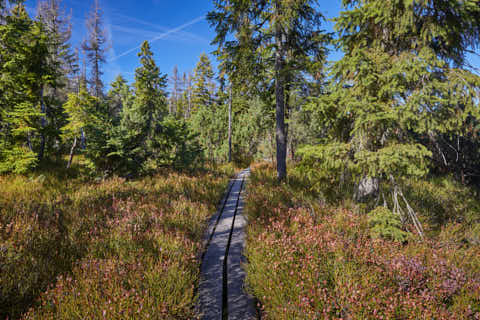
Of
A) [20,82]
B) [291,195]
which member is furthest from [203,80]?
[291,195]

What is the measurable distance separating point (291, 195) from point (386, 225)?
312 cm

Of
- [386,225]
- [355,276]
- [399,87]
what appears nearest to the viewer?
[355,276]

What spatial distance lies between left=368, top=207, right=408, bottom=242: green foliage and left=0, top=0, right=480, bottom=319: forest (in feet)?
0.12

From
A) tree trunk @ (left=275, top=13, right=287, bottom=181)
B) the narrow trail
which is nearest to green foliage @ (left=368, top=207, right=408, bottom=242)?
the narrow trail

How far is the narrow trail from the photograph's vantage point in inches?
108

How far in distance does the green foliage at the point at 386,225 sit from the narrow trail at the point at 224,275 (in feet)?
9.79

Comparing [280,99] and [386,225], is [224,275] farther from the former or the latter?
[280,99]

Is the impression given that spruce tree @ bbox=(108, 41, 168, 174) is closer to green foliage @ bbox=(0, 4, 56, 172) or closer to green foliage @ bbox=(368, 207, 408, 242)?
green foliage @ bbox=(0, 4, 56, 172)

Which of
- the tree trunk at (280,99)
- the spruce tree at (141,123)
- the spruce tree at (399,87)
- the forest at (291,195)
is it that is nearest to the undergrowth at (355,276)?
the forest at (291,195)

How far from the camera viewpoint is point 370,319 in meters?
2.20

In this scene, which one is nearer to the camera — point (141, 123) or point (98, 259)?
point (98, 259)

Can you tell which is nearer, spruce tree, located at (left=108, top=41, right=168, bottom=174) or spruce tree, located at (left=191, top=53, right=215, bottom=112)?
spruce tree, located at (left=108, top=41, right=168, bottom=174)

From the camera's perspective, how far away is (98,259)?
10.9ft

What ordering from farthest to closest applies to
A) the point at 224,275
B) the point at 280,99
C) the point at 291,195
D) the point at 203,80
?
the point at 203,80
the point at 280,99
the point at 291,195
the point at 224,275
